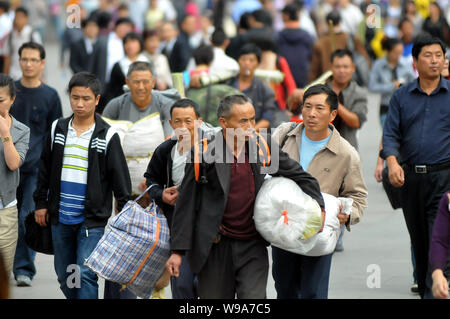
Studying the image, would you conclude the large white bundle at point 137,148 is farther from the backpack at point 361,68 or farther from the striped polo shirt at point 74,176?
the backpack at point 361,68

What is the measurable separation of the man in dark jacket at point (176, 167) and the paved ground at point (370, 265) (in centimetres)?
161

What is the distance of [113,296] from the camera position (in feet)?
22.9

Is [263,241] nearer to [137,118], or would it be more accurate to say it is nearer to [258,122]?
[137,118]

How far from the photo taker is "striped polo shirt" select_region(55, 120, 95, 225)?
6.59 m

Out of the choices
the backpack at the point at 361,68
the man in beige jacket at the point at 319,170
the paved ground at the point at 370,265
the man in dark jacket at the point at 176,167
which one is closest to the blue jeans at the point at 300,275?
the man in beige jacket at the point at 319,170

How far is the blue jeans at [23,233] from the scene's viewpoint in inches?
320

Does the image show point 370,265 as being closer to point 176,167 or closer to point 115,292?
point 115,292

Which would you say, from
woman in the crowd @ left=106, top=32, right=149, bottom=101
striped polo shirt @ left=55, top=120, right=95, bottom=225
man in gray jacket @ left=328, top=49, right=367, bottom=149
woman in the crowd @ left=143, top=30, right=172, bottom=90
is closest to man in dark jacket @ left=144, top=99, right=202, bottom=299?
striped polo shirt @ left=55, top=120, right=95, bottom=225

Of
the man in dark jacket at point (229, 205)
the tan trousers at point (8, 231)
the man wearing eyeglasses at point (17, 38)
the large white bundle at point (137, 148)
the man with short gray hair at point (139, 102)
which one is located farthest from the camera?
the man wearing eyeglasses at point (17, 38)

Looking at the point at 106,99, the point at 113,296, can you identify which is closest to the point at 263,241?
the point at 113,296

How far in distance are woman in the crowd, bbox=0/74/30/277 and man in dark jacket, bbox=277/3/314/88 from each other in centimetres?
714

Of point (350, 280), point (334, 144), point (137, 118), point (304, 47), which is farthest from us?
point (304, 47)

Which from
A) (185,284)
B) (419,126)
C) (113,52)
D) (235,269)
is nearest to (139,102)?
(185,284)
